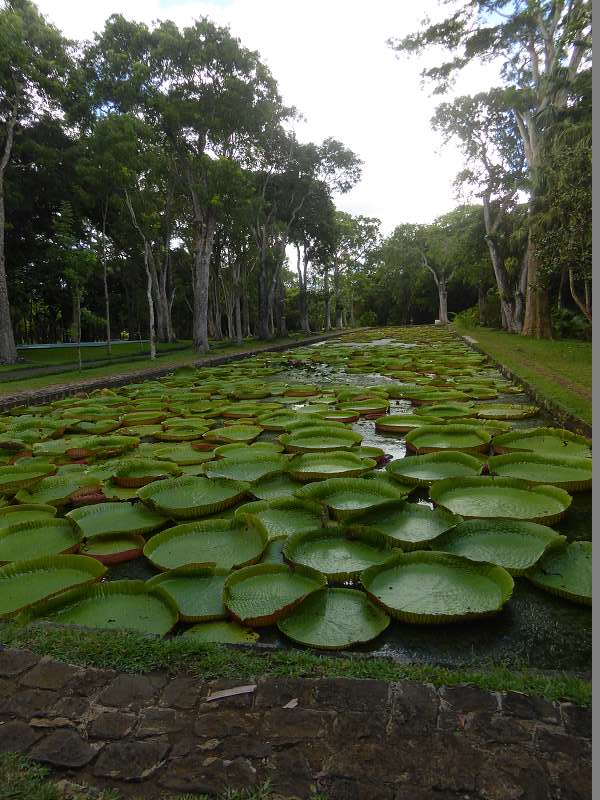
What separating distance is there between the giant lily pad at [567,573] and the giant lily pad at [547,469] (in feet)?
2.80

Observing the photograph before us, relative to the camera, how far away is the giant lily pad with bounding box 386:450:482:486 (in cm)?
322

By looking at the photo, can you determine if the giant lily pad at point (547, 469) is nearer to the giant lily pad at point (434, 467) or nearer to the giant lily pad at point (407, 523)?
the giant lily pad at point (434, 467)

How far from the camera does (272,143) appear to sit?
19.5 meters

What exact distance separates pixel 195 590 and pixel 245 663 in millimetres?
674

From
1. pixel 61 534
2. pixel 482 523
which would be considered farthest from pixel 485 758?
pixel 61 534

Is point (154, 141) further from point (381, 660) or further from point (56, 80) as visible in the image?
point (381, 660)

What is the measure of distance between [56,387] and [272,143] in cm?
1542

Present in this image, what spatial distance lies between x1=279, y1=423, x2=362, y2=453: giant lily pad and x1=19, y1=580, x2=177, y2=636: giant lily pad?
6.89ft

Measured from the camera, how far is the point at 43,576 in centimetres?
219

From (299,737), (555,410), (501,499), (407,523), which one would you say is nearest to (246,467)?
(407,523)

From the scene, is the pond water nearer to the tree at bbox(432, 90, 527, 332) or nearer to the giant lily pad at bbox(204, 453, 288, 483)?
the giant lily pad at bbox(204, 453, 288, 483)

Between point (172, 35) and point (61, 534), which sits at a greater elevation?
point (172, 35)

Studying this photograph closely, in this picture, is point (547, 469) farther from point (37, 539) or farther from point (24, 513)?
point (24, 513)

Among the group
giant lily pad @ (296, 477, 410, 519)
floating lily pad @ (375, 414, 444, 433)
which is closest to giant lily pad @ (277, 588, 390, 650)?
giant lily pad @ (296, 477, 410, 519)
